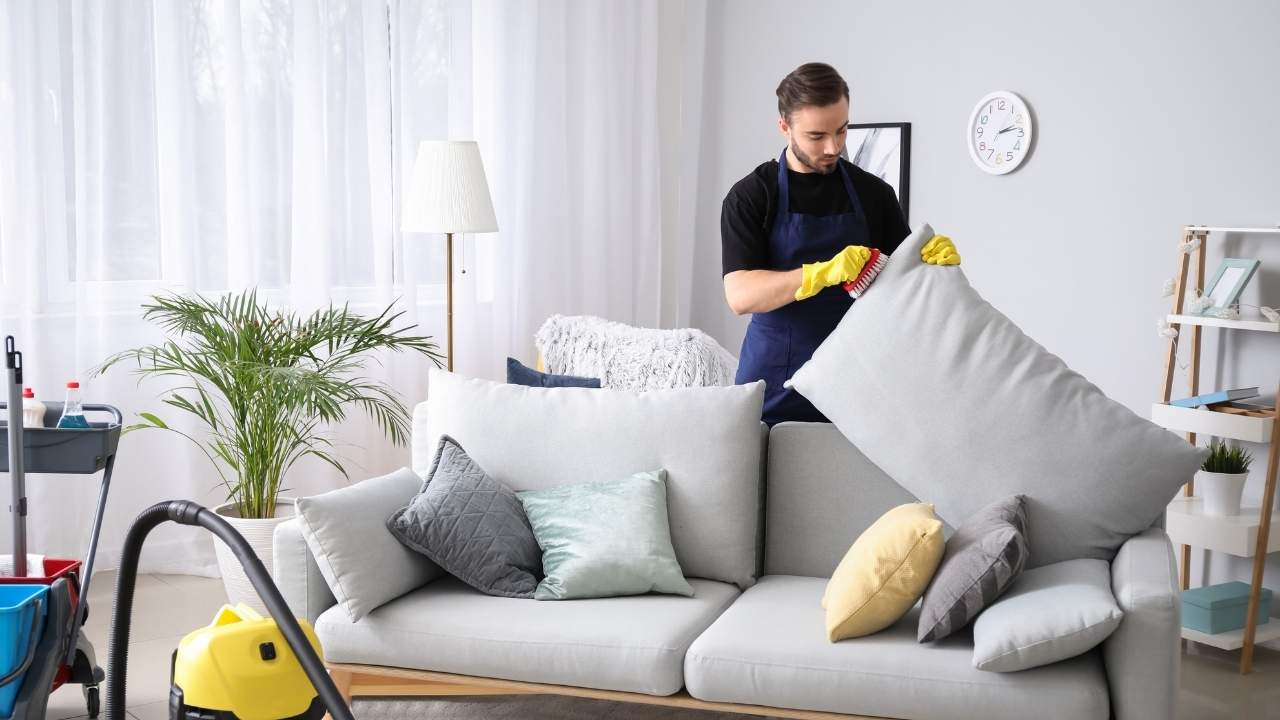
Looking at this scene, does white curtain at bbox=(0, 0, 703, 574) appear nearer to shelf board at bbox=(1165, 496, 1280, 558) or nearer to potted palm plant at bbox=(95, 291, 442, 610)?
potted palm plant at bbox=(95, 291, 442, 610)

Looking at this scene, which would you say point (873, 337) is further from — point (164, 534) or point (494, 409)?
point (164, 534)

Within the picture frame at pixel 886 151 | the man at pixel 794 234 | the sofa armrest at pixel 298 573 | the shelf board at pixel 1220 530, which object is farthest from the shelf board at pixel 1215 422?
the sofa armrest at pixel 298 573

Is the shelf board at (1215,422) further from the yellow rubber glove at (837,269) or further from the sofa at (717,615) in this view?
the yellow rubber glove at (837,269)

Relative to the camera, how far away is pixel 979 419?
7.76 feet

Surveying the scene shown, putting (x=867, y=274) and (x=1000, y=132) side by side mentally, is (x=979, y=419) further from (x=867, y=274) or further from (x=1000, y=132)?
(x=1000, y=132)

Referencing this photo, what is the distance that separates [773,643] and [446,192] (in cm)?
222

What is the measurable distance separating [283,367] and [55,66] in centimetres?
124

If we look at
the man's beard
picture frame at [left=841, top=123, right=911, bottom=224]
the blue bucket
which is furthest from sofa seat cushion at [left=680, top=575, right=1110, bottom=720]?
picture frame at [left=841, top=123, right=911, bottom=224]

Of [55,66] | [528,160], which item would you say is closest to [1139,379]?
[528,160]

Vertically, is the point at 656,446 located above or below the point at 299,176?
→ below

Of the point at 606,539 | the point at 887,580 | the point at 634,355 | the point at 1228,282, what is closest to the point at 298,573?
the point at 606,539

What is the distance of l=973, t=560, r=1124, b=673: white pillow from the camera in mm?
1877

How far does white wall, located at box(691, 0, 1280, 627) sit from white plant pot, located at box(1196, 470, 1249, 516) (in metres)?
0.29

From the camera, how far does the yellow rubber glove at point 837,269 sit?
2.52m
